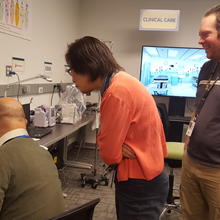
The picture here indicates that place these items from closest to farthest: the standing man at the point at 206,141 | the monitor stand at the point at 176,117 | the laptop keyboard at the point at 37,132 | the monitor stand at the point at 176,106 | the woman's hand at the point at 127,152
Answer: the woman's hand at the point at 127,152 < the standing man at the point at 206,141 < the laptop keyboard at the point at 37,132 < the monitor stand at the point at 176,117 < the monitor stand at the point at 176,106

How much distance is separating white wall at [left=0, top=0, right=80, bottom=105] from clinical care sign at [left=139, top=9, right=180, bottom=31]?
1.14 metres

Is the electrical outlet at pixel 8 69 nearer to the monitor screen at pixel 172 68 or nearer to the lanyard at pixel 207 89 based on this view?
the lanyard at pixel 207 89

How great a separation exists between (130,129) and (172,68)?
133 inches

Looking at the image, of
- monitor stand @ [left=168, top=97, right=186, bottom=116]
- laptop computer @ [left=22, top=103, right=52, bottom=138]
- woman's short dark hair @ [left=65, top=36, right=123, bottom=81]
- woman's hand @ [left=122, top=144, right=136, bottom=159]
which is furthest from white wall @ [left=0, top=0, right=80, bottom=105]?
woman's hand @ [left=122, top=144, right=136, bottom=159]

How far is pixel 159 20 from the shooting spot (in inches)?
159

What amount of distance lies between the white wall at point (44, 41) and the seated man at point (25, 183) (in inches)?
66.4

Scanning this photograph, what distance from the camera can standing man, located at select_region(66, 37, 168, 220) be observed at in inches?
44.1

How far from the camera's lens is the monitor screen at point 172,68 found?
4.28 m

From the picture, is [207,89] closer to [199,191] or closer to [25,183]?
[199,191]

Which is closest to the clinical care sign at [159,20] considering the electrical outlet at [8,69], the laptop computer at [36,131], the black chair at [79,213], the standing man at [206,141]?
the electrical outlet at [8,69]

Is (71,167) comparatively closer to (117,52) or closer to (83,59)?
(117,52)

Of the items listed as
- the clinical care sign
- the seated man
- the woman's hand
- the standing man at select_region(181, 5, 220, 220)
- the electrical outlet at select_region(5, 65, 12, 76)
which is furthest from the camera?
the clinical care sign

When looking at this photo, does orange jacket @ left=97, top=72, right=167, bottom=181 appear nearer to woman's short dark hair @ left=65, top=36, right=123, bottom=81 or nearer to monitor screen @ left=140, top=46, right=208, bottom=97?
woman's short dark hair @ left=65, top=36, right=123, bottom=81

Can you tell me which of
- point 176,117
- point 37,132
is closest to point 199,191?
point 37,132
